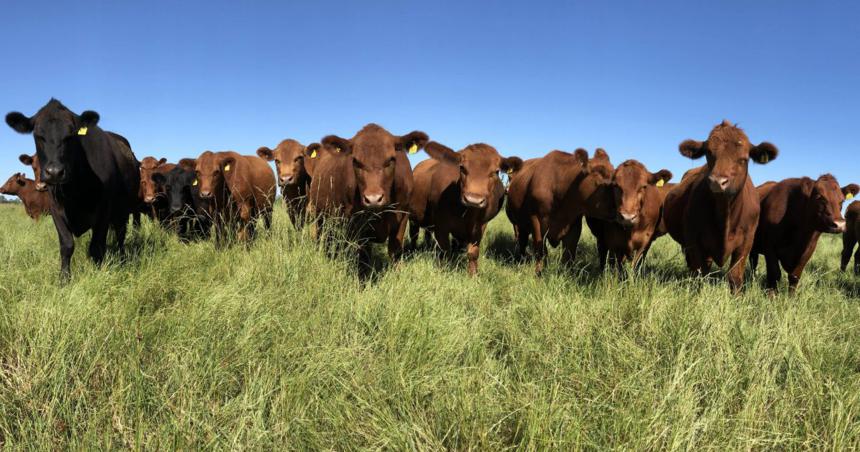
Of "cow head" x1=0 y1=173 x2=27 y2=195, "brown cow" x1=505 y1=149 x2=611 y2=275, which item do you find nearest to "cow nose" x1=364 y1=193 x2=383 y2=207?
"brown cow" x1=505 y1=149 x2=611 y2=275

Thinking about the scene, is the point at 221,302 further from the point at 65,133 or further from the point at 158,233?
the point at 158,233

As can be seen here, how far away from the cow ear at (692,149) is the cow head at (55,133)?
6964mm

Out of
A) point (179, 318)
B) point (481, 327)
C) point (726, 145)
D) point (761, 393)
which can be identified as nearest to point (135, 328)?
point (179, 318)

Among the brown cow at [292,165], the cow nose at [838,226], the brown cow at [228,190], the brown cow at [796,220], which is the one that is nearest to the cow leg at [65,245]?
the brown cow at [228,190]

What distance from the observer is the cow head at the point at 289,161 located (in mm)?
9188

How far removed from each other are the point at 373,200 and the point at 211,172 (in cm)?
437

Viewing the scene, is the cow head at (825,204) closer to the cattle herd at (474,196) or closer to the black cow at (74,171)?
the cattle herd at (474,196)

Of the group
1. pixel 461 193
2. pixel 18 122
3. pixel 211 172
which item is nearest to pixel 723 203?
pixel 461 193

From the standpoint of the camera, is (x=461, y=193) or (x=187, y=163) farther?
(x=187, y=163)

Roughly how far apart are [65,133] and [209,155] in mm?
3299

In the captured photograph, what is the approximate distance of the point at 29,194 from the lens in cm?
1499

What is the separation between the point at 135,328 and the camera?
9.01 ft

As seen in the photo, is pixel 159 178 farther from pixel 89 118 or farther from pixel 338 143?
pixel 338 143

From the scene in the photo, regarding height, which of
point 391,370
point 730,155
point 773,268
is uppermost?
point 730,155
